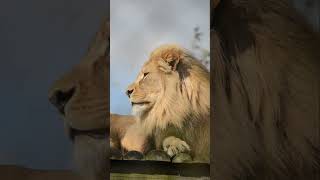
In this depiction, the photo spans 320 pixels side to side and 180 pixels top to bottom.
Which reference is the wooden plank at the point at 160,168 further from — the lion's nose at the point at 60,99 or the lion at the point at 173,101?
the lion's nose at the point at 60,99

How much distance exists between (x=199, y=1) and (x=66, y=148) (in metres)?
1.23

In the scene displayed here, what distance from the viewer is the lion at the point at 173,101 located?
2939mm

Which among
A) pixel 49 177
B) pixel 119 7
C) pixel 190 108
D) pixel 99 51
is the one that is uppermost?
pixel 119 7

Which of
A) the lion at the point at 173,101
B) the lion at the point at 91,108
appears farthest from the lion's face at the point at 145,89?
the lion at the point at 91,108

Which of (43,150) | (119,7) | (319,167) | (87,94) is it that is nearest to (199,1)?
(119,7)

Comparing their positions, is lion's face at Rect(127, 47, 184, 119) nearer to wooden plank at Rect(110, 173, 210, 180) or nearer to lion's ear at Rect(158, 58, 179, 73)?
lion's ear at Rect(158, 58, 179, 73)

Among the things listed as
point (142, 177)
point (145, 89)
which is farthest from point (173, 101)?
point (142, 177)

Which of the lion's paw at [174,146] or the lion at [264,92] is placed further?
the lion's paw at [174,146]

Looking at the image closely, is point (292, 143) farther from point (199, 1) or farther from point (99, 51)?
point (99, 51)

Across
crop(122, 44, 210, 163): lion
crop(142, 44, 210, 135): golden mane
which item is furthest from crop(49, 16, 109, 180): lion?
crop(142, 44, 210, 135): golden mane

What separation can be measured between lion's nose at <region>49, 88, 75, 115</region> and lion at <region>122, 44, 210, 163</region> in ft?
1.32

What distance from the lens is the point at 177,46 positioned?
299cm

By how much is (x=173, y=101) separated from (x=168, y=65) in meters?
0.22

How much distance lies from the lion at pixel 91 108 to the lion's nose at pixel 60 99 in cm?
1
